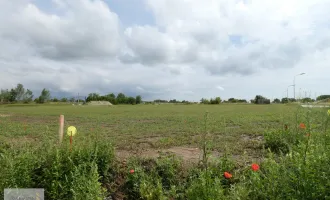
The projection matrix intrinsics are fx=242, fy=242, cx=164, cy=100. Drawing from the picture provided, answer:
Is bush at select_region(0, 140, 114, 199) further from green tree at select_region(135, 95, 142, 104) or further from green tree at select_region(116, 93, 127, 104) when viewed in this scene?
green tree at select_region(135, 95, 142, 104)

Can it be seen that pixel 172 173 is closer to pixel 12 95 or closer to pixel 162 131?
pixel 162 131

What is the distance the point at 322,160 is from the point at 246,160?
1.78 m

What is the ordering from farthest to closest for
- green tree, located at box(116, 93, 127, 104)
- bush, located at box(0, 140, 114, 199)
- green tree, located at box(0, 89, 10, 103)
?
green tree, located at box(116, 93, 127, 104) → green tree, located at box(0, 89, 10, 103) → bush, located at box(0, 140, 114, 199)

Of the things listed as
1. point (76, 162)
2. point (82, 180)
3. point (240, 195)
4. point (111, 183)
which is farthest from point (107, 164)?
point (240, 195)

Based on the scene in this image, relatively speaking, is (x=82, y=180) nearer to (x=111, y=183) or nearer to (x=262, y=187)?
(x=111, y=183)

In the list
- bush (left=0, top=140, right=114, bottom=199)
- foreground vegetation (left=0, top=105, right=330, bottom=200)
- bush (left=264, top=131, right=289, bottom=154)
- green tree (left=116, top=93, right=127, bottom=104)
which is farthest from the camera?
green tree (left=116, top=93, right=127, bottom=104)

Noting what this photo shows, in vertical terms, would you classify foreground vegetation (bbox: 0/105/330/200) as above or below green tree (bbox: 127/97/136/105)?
below

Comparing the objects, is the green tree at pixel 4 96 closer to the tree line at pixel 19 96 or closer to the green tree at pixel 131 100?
the tree line at pixel 19 96

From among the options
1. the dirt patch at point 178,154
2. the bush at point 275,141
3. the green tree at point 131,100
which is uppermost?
the green tree at point 131,100

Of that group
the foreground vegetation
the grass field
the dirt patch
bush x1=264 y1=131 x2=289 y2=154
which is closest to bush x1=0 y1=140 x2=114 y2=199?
the foreground vegetation

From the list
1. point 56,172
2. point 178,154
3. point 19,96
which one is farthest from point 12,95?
point 56,172

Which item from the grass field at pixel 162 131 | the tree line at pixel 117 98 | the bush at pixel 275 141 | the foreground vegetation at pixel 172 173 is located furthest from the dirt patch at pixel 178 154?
the tree line at pixel 117 98

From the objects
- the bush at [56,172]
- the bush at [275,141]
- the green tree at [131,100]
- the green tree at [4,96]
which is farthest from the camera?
the green tree at [131,100]

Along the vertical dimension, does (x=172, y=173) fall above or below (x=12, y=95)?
below
